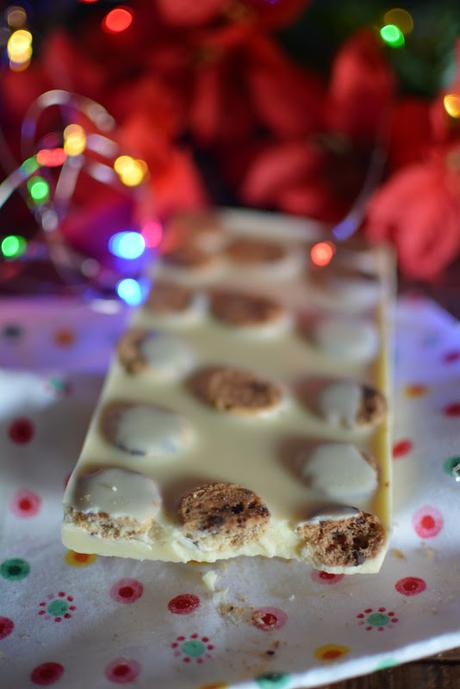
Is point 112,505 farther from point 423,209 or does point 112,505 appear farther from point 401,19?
point 401,19

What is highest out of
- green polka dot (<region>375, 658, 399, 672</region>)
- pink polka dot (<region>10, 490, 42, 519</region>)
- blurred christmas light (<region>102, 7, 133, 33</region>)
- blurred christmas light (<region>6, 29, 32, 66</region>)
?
blurred christmas light (<region>102, 7, 133, 33</region>)

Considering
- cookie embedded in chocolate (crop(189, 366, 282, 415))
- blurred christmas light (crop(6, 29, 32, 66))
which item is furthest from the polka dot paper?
blurred christmas light (crop(6, 29, 32, 66))

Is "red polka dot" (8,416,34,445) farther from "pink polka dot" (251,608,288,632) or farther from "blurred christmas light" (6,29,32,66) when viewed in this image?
"blurred christmas light" (6,29,32,66)

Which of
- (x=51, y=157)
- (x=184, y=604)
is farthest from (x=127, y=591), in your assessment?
(x=51, y=157)

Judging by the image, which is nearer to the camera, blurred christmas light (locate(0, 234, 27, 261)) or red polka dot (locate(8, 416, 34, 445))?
red polka dot (locate(8, 416, 34, 445))

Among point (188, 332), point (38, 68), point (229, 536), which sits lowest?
point (229, 536)

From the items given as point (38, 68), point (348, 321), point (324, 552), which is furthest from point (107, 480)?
point (38, 68)

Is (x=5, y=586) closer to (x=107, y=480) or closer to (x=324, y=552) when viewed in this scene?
(x=107, y=480)
